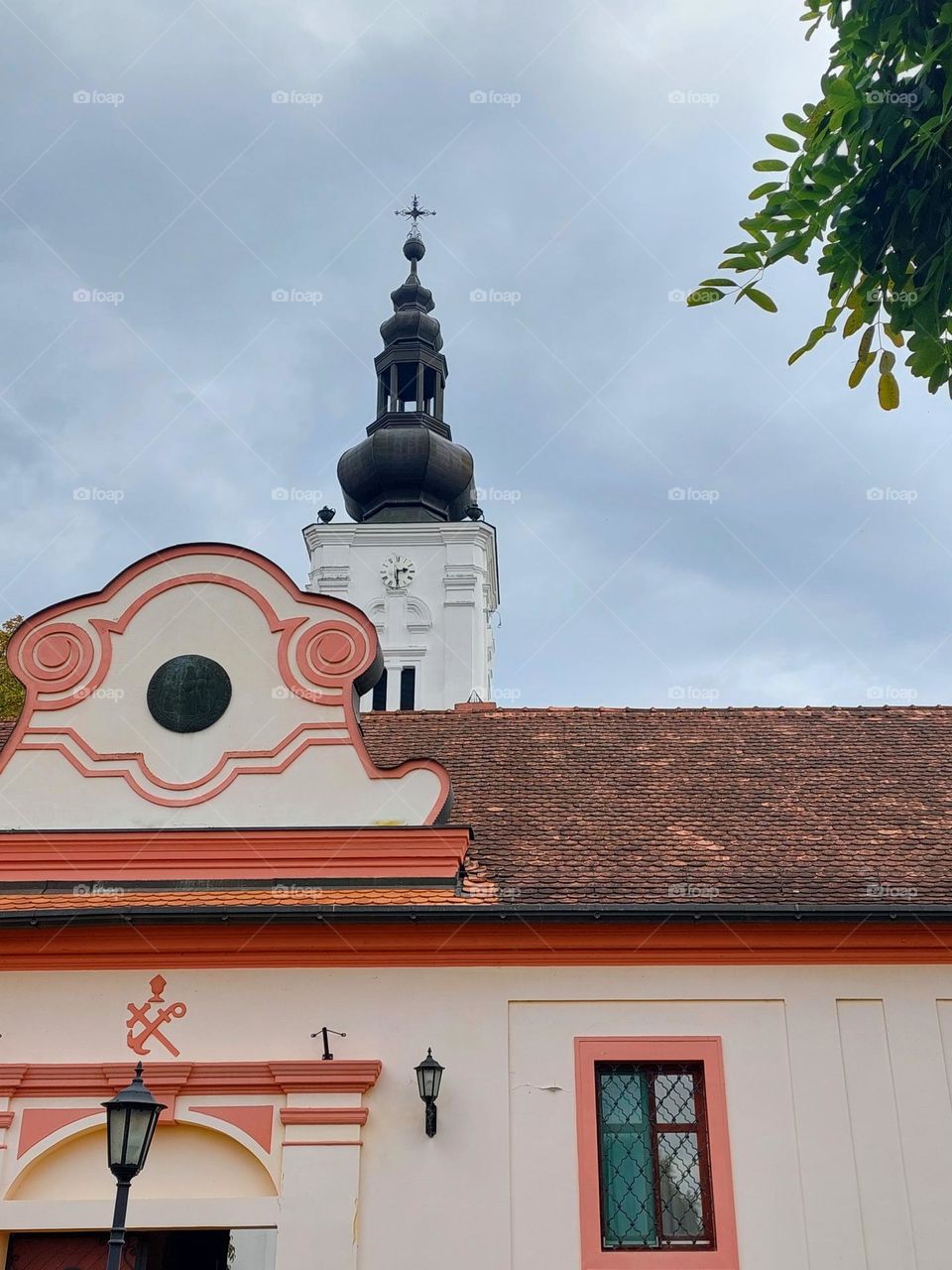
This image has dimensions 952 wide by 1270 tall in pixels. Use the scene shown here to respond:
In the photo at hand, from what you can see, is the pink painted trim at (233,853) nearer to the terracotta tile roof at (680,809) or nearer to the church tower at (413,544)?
the terracotta tile roof at (680,809)

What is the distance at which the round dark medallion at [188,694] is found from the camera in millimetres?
12023

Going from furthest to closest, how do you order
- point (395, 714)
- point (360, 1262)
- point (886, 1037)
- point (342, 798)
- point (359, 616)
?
point (395, 714), point (359, 616), point (342, 798), point (886, 1037), point (360, 1262)

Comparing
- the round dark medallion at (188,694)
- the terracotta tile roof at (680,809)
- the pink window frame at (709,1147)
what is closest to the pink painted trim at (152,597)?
the round dark medallion at (188,694)

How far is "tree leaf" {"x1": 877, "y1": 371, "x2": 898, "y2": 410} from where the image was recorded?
662 cm

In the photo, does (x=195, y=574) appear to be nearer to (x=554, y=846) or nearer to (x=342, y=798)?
(x=342, y=798)

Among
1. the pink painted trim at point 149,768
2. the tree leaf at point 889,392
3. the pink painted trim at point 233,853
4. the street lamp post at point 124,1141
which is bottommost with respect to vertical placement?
the street lamp post at point 124,1141

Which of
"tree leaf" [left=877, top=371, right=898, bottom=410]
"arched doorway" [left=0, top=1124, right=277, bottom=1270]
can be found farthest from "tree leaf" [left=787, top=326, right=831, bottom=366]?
"arched doorway" [left=0, top=1124, right=277, bottom=1270]

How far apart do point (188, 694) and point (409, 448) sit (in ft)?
78.8

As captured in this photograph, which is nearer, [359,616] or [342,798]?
[342,798]

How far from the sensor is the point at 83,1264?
32.8 ft

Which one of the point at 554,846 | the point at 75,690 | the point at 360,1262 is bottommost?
the point at 360,1262

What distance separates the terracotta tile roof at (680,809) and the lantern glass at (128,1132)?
2.72m

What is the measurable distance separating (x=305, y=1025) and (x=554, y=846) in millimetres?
2766

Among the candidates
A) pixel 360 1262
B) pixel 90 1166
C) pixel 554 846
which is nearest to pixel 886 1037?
pixel 554 846
